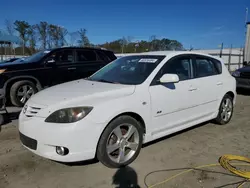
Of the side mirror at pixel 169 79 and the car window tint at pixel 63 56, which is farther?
the car window tint at pixel 63 56

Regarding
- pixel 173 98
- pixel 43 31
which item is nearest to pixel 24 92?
pixel 173 98

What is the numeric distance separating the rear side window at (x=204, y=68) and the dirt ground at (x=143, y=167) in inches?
47.7

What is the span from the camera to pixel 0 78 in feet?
21.4

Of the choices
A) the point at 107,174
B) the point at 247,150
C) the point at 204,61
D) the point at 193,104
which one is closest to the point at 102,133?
the point at 107,174

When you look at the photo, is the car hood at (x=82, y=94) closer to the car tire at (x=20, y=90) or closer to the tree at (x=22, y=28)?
the car tire at (x=20, y=90)

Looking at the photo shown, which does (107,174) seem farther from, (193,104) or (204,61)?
(204,61)

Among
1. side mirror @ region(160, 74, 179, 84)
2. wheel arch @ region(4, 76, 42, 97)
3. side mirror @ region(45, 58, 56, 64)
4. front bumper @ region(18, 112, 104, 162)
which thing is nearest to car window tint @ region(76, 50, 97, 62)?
side mirror @ region(45, 58, 56, 64)

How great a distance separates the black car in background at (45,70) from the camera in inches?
265

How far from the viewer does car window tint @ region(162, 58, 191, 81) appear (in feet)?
13.5

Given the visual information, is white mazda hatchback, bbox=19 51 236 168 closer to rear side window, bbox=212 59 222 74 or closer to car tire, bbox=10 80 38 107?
rear side window, bbox=212 59 222 74

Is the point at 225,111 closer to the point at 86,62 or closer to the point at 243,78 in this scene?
the point at 86,62

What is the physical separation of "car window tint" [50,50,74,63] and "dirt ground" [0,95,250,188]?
330 centimetres

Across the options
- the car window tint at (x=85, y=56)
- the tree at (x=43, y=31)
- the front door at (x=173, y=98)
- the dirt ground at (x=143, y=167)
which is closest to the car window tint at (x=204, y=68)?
the front door at (x=173, y=98)

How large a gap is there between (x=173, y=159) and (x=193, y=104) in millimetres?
1217
